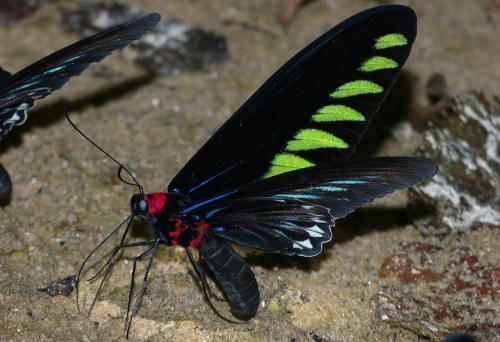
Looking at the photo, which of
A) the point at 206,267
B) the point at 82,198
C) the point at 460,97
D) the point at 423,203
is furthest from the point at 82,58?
the point at 460,97

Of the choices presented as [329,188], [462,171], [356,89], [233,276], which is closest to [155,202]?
[233,276]

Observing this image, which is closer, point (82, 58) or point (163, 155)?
point (82, 58)

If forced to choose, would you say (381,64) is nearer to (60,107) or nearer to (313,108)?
(313,108)

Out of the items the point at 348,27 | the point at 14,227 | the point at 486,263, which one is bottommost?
the point at 14,227

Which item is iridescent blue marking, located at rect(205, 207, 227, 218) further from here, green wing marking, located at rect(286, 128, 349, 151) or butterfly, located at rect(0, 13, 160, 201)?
butterfly, located at rect(0, 13, 160, 201)

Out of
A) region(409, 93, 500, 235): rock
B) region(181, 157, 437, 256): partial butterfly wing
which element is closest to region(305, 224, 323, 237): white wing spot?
region(181, 157, 437, 256): partial butterfly wing

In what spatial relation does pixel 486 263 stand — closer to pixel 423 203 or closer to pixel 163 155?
pixel 423 203
